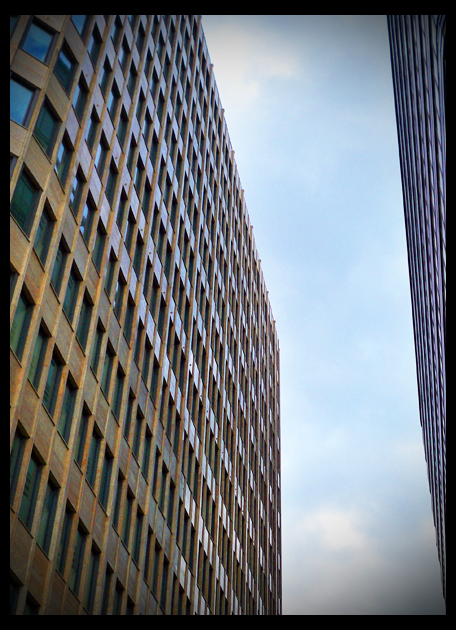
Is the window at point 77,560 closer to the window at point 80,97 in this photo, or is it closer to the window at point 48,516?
the window at point 48,516

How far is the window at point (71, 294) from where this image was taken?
116 ft

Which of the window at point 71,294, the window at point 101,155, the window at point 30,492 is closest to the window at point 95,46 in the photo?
the window at point 101,155

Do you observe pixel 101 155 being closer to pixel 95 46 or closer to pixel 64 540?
pixel 95 46

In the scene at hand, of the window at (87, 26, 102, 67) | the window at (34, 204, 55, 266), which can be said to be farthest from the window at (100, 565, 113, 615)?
the window at (87, 26, 102, 67)

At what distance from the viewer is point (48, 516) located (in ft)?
102

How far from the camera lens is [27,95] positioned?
1286 inches

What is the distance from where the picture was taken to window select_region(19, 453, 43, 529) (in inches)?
1141

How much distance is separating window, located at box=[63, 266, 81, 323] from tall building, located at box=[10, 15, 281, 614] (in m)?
0.10

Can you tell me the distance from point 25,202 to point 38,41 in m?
8.42

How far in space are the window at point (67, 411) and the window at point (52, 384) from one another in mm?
961

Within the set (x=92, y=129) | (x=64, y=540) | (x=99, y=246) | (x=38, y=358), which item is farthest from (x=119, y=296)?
(x=64, y=540)

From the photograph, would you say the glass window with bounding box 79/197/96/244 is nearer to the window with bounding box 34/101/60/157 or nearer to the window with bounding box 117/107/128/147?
the window with bounding box 34/101/60/157
